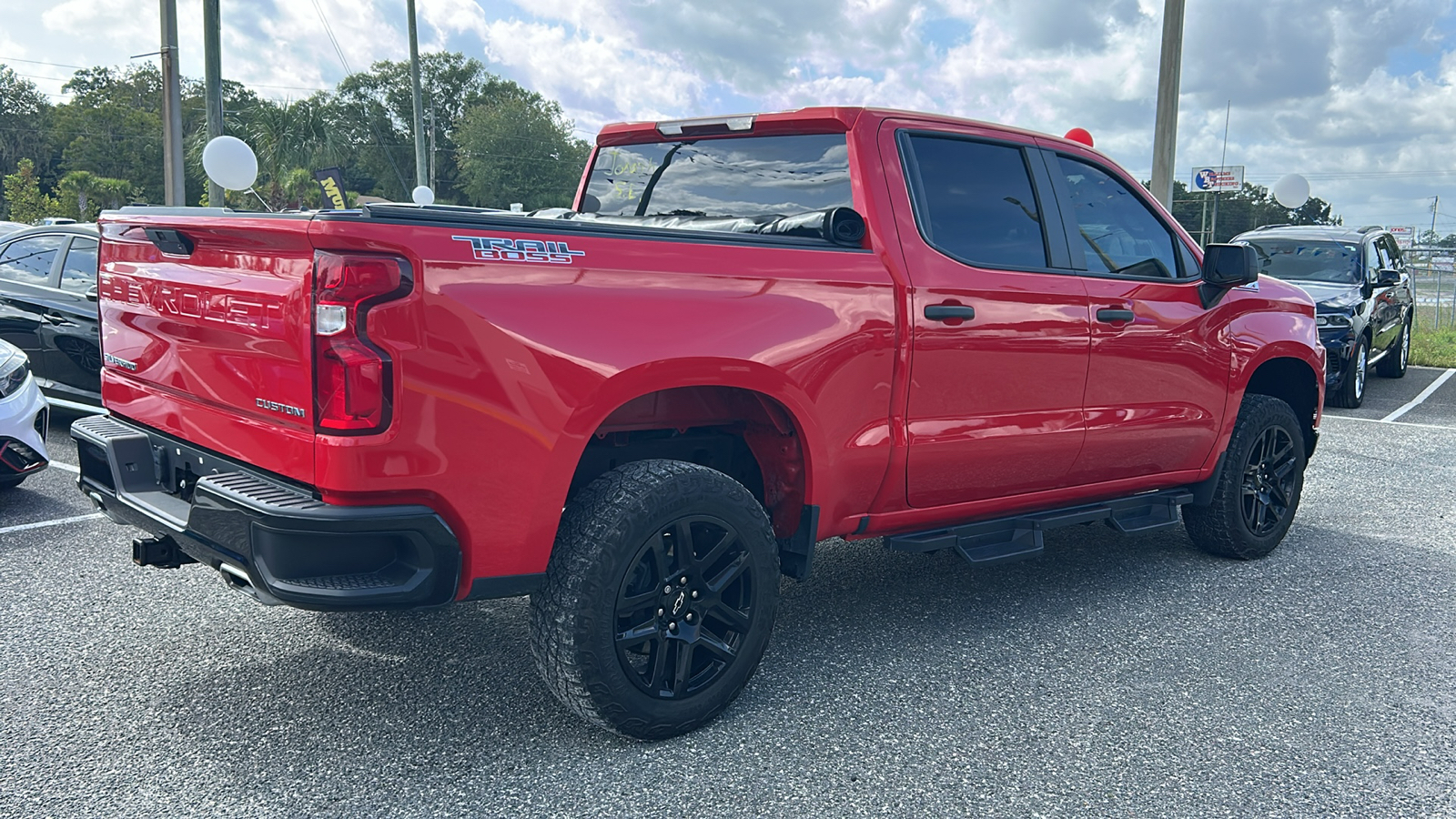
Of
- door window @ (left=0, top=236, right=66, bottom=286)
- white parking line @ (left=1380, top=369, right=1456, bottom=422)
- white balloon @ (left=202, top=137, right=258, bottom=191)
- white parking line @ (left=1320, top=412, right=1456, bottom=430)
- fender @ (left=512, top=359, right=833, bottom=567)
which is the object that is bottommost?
white parking line @ (left=1320, top=412, right=1456, bottom=430)

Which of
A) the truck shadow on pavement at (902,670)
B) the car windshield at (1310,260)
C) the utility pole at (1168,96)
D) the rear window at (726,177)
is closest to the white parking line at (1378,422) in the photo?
the car windshield at (1310,260)

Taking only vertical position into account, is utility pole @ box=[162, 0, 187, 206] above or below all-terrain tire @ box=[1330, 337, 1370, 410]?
above

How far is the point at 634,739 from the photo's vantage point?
3.17 m

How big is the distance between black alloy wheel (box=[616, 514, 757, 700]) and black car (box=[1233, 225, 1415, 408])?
8710 millimetres

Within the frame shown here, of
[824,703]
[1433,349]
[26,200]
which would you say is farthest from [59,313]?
[26,200]

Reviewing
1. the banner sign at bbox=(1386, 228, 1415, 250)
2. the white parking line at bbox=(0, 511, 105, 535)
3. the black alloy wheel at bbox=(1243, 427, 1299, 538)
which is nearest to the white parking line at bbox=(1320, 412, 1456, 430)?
the black alloy wheel at bbox=(1243, 427, 1299, 538)

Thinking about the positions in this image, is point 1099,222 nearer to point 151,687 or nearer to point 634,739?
point 634,739

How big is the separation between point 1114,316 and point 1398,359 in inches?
457

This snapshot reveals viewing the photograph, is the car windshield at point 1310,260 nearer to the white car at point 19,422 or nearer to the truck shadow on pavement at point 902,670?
the truck shadow on pavement at point 902,670

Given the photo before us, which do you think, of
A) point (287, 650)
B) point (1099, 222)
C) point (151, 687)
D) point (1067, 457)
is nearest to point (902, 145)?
point (1099, 222)

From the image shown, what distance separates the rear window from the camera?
3.84 m

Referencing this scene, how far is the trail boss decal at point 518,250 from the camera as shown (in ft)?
8.71

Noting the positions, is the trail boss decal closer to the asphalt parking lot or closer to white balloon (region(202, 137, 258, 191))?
the asphalt parking lot

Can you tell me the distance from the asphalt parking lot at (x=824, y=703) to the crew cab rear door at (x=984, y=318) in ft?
2.32
